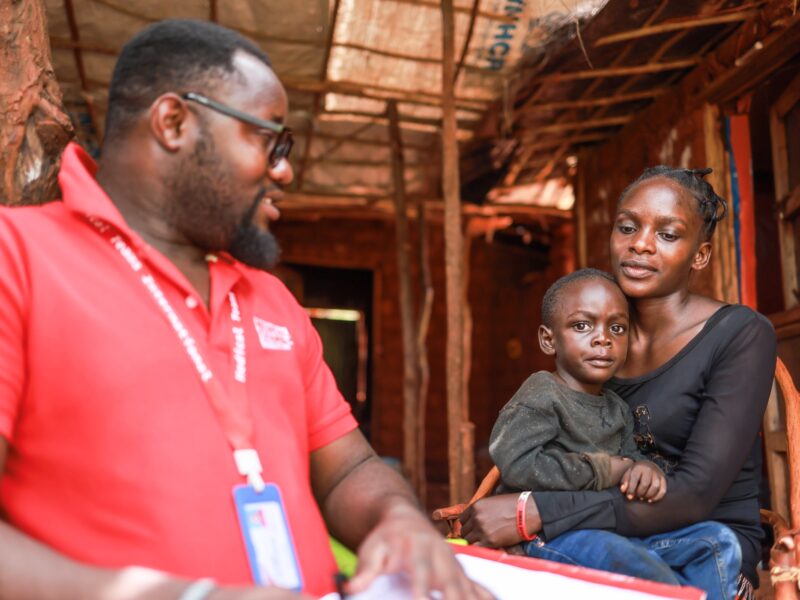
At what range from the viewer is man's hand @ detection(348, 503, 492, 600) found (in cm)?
135

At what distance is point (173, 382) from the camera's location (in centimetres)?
141

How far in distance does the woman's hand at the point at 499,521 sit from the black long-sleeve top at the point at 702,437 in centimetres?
3

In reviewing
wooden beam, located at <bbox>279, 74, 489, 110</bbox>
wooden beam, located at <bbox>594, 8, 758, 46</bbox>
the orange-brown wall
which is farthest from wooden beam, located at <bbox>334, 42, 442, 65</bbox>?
the orange-brown wall

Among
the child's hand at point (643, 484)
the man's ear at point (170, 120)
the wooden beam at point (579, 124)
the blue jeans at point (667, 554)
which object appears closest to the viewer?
the man's ear at point (170, 120)

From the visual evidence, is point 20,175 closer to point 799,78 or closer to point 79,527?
point 79,527

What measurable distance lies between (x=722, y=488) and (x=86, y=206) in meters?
1.64

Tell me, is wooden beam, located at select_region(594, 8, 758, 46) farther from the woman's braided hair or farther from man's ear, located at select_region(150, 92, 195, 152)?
man's ear, located at select_region(150, 92, 195, 152)

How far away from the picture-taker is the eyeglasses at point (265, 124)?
160 centimetres

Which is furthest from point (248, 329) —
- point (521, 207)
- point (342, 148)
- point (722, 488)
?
point (521, 207)

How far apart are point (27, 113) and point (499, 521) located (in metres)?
1.69

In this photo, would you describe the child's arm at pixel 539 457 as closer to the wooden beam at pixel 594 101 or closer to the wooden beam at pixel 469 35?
the wooden beam at pixel 469 35

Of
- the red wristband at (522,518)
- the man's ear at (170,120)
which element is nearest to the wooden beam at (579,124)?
the red wristband at (522,518)

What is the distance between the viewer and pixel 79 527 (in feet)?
4.37

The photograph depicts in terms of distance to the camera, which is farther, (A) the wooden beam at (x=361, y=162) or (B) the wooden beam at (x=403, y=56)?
(A) the wooden beam at (x=361, y=162)
